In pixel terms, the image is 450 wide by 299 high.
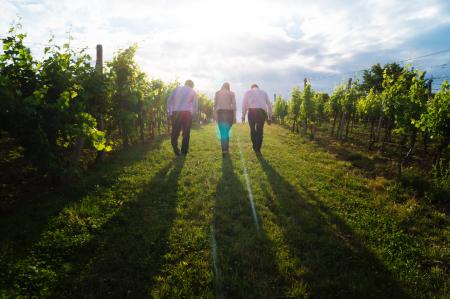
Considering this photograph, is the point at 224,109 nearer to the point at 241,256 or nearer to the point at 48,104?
the point at 48,104

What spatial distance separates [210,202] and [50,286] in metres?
3.06

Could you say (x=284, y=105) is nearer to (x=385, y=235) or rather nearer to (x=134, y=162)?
(x=134, y=162)

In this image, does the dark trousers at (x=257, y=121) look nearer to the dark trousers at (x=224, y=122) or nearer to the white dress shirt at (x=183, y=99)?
the dark trousers at (x=224, y=122)

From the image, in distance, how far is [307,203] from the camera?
605cm

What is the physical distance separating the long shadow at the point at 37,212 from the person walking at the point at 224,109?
381 cm

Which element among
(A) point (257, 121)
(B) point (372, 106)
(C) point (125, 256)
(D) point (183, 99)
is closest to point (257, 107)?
(A) point (257, 121)

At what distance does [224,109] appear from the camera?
1030 cm

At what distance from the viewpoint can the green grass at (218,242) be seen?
325 centimetres

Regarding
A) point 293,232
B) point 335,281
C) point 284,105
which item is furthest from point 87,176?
point 284,105

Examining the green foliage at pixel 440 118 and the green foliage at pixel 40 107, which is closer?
the green foliage at pixel 40 107

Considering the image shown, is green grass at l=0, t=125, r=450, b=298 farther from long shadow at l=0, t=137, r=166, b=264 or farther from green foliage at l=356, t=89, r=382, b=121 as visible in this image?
green foliage at l=356, t=89, r=382, b=121

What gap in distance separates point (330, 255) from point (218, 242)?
1511 mm

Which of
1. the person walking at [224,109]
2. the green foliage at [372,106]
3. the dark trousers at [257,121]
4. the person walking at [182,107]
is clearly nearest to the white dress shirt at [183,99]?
the person walking at [182,107]

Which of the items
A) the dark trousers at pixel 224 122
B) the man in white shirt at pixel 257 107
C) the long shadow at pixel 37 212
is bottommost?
the long shadow at pixel 37 212
